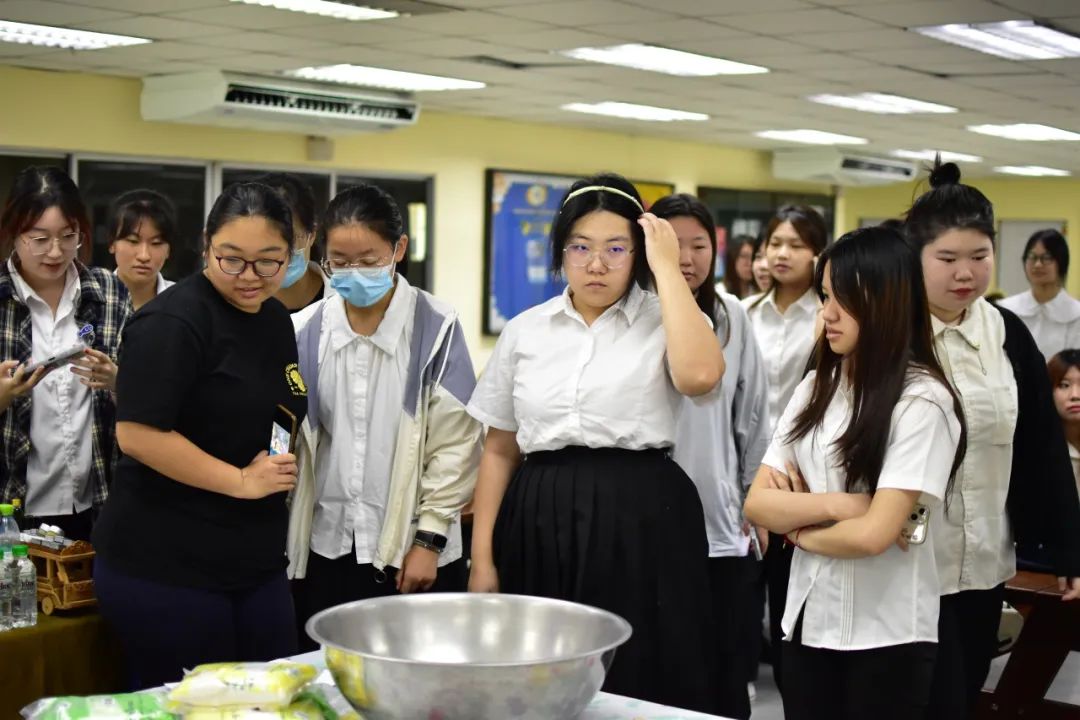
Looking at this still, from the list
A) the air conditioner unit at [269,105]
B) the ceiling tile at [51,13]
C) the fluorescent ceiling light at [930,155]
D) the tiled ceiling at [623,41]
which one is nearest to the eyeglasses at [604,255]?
the tiled ceiling at [623,41]

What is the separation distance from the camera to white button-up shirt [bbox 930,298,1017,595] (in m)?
2.65

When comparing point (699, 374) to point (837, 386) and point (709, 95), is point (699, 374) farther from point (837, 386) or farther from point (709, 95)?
point (709, 95)

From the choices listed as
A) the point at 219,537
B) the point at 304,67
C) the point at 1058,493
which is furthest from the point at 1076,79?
the point at 219,537

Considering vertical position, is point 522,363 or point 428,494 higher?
point 522,363

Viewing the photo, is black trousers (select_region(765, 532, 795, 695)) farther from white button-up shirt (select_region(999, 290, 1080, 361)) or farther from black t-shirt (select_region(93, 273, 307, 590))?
white button-up shirt (select_region(999, 290, 1080, 361))

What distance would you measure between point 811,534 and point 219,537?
1.10m

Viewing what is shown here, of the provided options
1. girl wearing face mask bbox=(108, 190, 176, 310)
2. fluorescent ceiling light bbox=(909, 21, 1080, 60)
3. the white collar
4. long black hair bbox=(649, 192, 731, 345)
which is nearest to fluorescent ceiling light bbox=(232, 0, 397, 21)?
girl wearing face mask bbox=(108, 190, 176, 310)

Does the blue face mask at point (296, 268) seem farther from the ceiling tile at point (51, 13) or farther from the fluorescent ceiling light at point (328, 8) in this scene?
the ceiling tile at point (51, 13)

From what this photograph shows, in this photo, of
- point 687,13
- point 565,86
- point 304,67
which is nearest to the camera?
point 687,13

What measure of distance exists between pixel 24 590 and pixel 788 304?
2495 mm

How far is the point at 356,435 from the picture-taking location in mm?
2783

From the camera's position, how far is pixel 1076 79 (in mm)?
7508

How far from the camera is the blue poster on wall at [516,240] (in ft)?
34.1

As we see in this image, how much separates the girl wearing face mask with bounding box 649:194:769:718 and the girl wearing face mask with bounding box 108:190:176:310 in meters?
1.56
